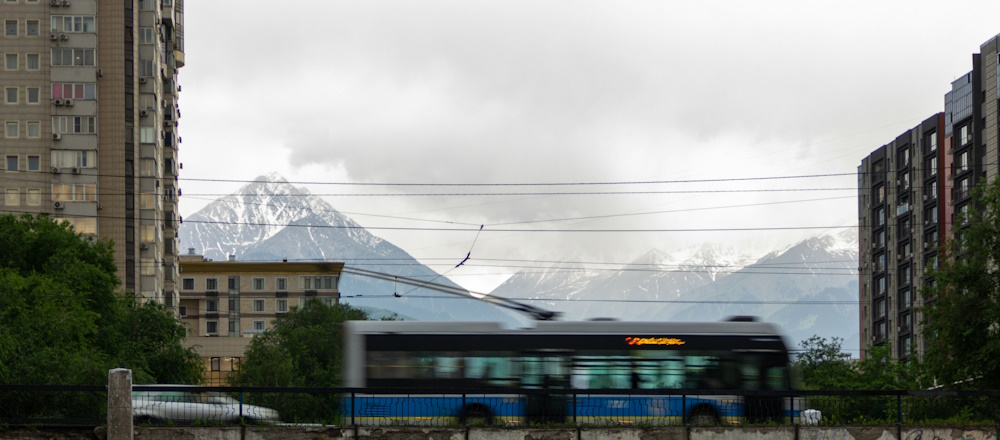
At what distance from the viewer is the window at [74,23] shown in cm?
9969

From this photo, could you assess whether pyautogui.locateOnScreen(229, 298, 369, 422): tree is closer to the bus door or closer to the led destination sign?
the bus door

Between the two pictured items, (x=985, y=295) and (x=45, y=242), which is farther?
(x=45, y=242)

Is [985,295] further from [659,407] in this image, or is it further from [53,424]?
[53,424]

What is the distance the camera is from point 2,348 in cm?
4922

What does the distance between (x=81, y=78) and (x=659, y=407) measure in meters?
79.4

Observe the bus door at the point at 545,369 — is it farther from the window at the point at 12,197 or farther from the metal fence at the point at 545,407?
the window at the point at 12,197

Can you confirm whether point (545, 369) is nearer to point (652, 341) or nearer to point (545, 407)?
point (652, 341)

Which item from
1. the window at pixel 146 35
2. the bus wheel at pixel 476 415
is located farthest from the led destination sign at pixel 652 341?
the window at pixel 146 35

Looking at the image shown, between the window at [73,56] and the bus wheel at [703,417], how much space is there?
7957 cm

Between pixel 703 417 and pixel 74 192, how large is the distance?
78460 mm

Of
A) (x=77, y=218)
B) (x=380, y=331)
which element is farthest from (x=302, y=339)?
(x=380, y=331)

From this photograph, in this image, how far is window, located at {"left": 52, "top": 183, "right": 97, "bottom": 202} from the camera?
98.4 meters

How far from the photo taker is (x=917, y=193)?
148250 mm

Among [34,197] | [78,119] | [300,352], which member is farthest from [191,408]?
[300,352]
